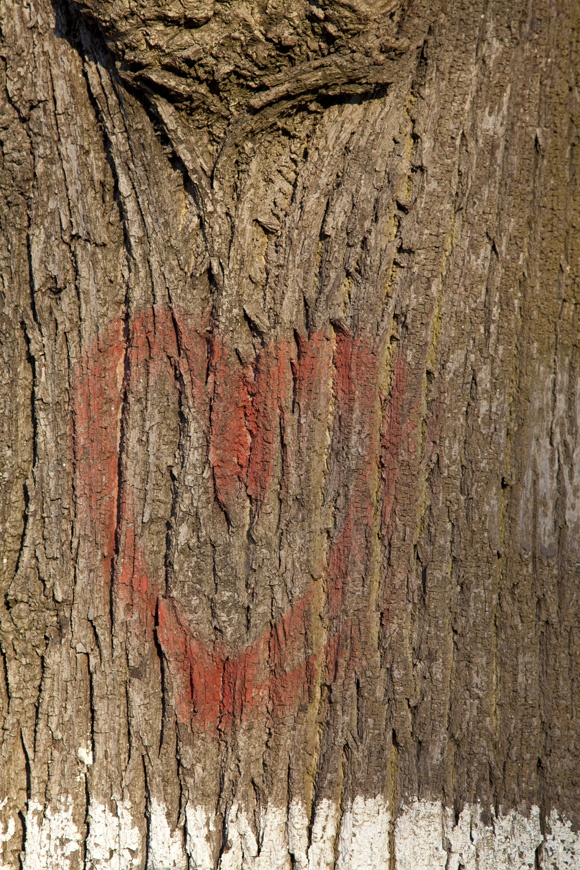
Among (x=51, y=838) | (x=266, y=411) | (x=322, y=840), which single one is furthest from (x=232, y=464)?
(x=51, y=838)

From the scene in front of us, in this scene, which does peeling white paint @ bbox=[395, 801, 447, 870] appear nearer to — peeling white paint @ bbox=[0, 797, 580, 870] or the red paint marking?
peeling white paint @ bbox=[0, 797, 580, 870]

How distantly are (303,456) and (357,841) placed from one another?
1.04 meters

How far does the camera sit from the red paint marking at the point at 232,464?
6.35ft

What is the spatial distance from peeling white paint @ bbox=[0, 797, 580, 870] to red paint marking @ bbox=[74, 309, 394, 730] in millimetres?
287

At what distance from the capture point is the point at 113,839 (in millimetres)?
1997

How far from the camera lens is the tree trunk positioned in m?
1.91

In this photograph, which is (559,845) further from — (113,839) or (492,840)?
(113,839)

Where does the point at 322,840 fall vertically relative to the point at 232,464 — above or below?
below

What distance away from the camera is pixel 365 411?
195 centimetres

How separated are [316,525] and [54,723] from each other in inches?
35.5

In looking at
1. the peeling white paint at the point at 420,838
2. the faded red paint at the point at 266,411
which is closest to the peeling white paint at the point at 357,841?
the peeling white paint at the point at 420,838

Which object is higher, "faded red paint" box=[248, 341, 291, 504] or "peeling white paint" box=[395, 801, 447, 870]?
"faded red paint" box=[248, 341, 291, 504]

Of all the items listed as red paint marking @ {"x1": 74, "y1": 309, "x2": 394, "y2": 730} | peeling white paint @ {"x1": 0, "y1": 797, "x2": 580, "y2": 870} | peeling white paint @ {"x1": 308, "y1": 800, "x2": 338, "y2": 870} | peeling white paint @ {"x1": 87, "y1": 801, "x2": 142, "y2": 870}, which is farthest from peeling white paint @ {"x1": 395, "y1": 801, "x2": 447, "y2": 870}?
peeling white paint @ {"x1": 87, "y1": 801, "x2": 142, "y2": 870}

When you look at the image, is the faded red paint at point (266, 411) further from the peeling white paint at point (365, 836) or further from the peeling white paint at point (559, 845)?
the peeling white paint at point (559, 845)
